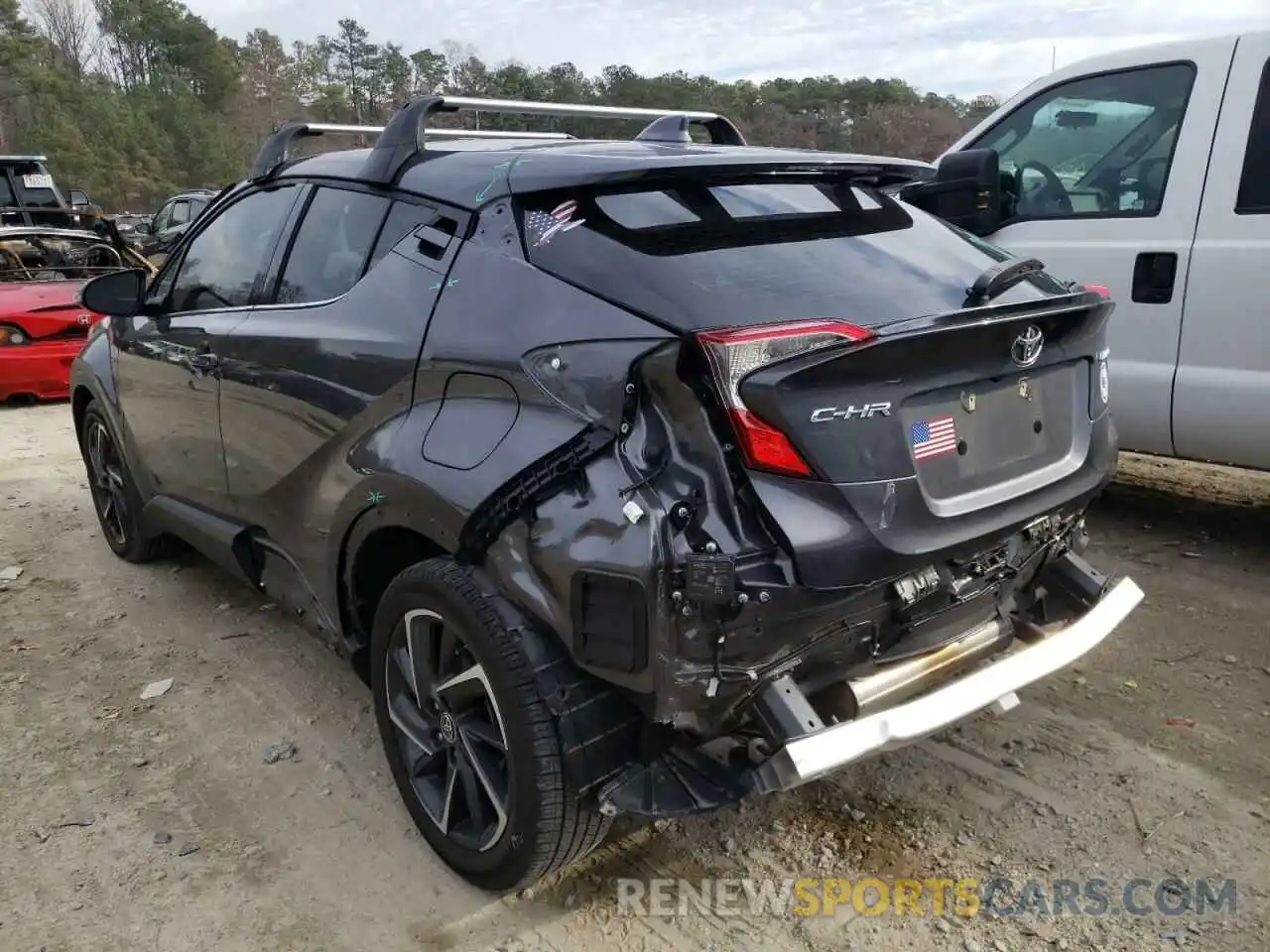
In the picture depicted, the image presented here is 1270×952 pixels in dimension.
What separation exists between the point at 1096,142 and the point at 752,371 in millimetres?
3474

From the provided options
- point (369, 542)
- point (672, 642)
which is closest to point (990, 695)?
point (672, 642)

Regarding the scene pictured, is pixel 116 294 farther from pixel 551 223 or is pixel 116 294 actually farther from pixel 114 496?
pixel 551 223

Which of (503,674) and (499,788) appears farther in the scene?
(499,788)

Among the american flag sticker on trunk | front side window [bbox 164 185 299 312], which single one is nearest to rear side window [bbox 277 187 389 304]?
front side window [bbox 164 185 299 312]

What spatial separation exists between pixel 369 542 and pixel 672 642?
1.17 meters

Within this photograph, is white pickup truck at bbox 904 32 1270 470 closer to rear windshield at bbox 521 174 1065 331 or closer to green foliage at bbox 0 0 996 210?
rear windshield at bbox 521 174 1065 331

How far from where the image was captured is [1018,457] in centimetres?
250

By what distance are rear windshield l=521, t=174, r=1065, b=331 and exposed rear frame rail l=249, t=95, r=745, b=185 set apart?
0.71 m

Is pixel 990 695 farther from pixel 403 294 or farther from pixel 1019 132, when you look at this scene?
pixel 1019 132

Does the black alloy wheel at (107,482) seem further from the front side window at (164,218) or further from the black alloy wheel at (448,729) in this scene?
the front side window at (164,218)

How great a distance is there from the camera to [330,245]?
3.16m

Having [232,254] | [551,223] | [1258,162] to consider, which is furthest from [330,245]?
[1258,162]

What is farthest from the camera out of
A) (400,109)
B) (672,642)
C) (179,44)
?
(179,44)

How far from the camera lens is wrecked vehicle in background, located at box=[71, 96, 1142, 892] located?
205 centimetres
